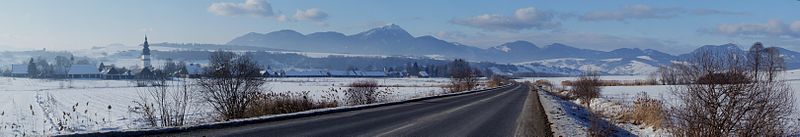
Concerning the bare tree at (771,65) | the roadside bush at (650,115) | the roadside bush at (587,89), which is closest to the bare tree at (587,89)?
the roadside bush at (587,89)

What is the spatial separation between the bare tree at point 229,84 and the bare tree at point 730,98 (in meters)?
17.7

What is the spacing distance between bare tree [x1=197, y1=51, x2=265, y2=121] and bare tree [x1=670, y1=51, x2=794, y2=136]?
17.7m

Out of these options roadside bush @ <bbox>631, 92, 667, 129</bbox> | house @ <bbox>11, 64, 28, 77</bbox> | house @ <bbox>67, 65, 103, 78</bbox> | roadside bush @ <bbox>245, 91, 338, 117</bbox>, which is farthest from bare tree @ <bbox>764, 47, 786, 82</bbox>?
house @ <bbox>11, 64, 28, 77</bbox>

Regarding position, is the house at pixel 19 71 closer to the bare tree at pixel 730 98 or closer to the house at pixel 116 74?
the house at pixel 116 74

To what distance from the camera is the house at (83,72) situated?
178m

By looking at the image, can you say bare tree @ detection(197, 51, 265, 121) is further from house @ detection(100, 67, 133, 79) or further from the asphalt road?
house @ detection(100, 67, 133, 79)

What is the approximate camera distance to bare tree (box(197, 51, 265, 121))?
26.6 meters

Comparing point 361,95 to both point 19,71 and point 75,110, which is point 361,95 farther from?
point 19,71

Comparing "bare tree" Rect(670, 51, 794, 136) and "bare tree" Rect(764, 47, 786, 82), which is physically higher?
"bare tree" Rect(764, 47, 786, 82)

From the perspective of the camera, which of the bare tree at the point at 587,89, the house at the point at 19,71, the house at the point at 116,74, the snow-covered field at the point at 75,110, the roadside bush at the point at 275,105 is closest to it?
the snow-covered field at the point at 75,110

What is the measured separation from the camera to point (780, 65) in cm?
1418

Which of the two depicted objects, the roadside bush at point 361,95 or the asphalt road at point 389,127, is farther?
the roadside bush at point 361,95

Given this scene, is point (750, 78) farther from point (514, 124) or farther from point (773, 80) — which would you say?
point (514, 124)

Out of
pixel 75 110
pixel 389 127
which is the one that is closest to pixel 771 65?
pixel 389 127
